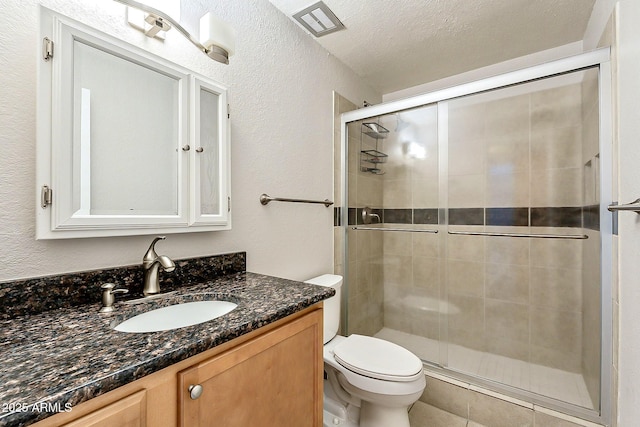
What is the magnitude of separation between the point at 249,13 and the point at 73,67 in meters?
0.90

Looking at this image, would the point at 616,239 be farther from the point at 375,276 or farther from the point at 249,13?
the point at 249,13

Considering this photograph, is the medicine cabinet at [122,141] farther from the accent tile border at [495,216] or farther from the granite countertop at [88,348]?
the accent tile border at [495,216]

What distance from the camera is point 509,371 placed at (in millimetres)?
1818

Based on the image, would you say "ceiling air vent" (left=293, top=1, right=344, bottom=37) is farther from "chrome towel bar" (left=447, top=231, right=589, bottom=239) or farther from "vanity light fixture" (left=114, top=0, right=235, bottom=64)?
"chrome towel bar" (left=447, top=231, right=589, bottom=239)

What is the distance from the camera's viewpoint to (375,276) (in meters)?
2.34

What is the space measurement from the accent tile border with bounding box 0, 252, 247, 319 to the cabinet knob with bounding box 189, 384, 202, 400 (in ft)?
1.61

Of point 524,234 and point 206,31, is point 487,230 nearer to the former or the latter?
point 524,234

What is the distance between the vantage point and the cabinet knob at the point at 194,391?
60cm

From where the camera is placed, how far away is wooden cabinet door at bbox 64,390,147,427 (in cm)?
47

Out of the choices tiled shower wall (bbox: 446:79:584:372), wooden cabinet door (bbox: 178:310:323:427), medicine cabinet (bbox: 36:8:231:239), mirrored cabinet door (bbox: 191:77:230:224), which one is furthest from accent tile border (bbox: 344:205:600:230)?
wooden cabinet door (bbox: 178:310:323:427)

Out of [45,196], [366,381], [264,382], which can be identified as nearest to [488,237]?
[366,381]

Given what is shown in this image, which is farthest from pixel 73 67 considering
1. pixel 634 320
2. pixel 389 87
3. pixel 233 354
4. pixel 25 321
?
pixel 389 87

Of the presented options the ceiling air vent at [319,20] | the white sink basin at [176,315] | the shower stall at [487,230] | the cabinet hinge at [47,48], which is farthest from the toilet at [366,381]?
the ceiling air vent at [319,20]

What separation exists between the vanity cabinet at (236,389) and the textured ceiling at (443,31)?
163cm
